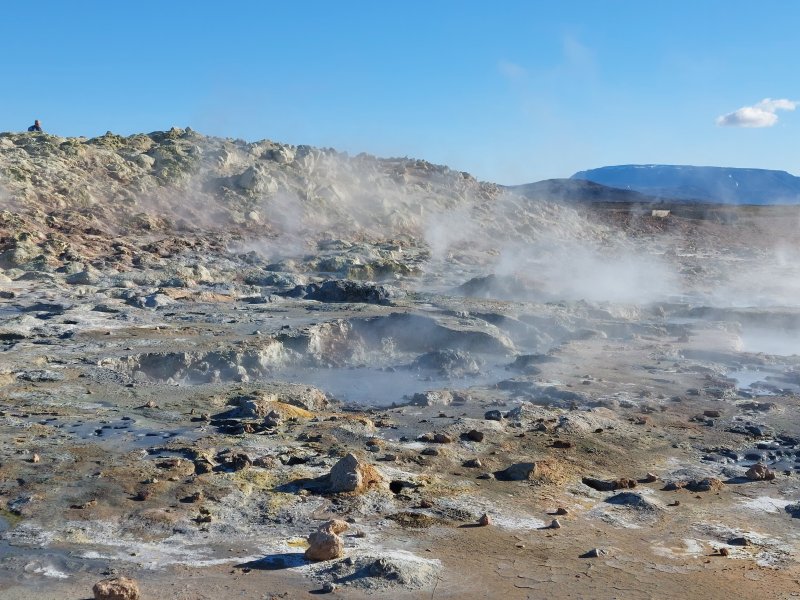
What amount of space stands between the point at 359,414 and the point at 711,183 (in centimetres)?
3646

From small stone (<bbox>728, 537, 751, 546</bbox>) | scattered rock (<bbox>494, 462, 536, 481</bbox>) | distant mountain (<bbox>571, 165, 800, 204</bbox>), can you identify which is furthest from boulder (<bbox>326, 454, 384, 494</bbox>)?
distant mountain (<bbox>571, 165, 800, 204</bbox>)

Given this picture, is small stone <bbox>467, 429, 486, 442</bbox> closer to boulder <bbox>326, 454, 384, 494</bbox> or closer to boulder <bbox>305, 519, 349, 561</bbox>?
boulder <bbox>326, 454, 384, 494</bbox>

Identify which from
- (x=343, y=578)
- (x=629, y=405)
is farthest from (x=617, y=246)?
(x=343, y=578)

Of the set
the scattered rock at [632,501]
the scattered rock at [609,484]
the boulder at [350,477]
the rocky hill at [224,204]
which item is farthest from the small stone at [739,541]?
the rocky hill at [224,204]

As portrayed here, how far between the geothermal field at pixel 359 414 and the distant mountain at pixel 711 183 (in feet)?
75.2

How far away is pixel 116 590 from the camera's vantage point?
2891 millimetres

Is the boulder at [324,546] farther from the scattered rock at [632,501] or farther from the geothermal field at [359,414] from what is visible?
the scattered rock at [632,501]

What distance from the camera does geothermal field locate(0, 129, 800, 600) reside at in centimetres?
340

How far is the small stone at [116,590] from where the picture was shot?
9.45ft

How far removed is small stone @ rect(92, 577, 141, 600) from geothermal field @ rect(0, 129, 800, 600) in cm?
11

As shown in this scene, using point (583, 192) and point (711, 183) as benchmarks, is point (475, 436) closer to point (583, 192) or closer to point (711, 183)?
point (583, 192)

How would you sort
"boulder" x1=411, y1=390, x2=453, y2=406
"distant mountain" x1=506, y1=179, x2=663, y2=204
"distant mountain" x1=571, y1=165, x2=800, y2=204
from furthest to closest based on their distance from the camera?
"distant mountain" x1=571, y1=165, x2=800, y2=204, "distant mountain" x1=506, y1=179, x2=663, y2=204, "boulder" x1=411, y1=390, x2=453, y2=406

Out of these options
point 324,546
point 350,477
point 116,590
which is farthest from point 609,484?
point 116,590

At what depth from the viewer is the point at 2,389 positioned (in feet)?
18.7
